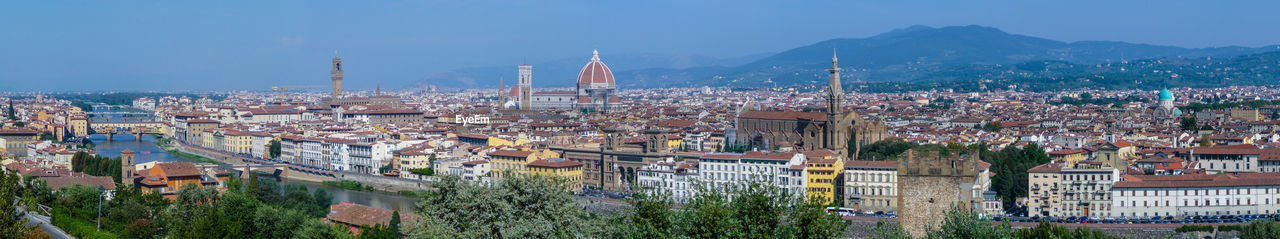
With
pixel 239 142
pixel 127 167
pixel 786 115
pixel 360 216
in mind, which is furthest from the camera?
pixel 239 142

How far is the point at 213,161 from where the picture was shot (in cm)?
4169

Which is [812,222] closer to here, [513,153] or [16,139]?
[513,153]

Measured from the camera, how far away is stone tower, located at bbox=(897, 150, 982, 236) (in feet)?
33.2

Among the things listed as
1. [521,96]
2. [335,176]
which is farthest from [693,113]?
[335,176]

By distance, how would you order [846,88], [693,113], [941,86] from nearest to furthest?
[693,113], [941,86], [846,88]

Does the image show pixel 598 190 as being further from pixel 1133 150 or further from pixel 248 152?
pixel 248 152

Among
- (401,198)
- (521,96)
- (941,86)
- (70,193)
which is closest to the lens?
(70,193)

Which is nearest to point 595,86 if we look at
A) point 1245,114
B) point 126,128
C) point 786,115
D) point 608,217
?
point 126,128

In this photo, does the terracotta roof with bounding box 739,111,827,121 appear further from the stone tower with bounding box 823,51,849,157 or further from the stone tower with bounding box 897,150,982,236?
the stone tower with bounding box 897,150,982,236

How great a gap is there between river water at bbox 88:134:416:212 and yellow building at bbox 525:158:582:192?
2.72 m

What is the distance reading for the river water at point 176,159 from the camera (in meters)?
27.6

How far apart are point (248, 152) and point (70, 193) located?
24329 mm

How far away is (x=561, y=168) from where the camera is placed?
95.3 ft

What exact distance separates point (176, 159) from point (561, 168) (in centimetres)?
1808
